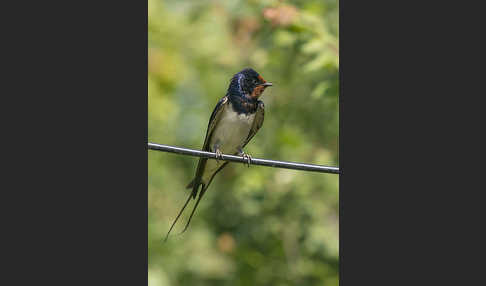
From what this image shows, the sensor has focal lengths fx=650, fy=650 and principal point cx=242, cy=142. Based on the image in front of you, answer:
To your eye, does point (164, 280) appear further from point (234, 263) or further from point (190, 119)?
point (190, 119)

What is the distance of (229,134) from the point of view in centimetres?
534

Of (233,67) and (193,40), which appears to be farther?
(193,40)

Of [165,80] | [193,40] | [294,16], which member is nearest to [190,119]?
[165,80]

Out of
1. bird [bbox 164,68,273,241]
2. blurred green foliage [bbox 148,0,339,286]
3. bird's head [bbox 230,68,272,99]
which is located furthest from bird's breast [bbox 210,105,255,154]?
blurred green foliage [bbox 148,0,339,286]

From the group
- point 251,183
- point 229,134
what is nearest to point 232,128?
point 229,134

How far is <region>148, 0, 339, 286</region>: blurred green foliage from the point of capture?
6625 millimetres

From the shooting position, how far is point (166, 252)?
6.98 metres

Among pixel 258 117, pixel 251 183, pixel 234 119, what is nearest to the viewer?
pixel 234 119

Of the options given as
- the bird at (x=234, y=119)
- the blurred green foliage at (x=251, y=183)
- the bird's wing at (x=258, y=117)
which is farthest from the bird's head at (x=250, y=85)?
the blurred green foliage at (x=251, y=183)

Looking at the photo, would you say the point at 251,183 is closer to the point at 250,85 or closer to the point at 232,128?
the point at 232,128

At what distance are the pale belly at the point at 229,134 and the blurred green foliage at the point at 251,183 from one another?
3.37ft

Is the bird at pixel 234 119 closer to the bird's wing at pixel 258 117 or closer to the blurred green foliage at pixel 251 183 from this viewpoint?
the bird's wing at pixel 258 117

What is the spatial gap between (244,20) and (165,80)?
1.55 metres

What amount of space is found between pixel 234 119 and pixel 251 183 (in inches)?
47.8
